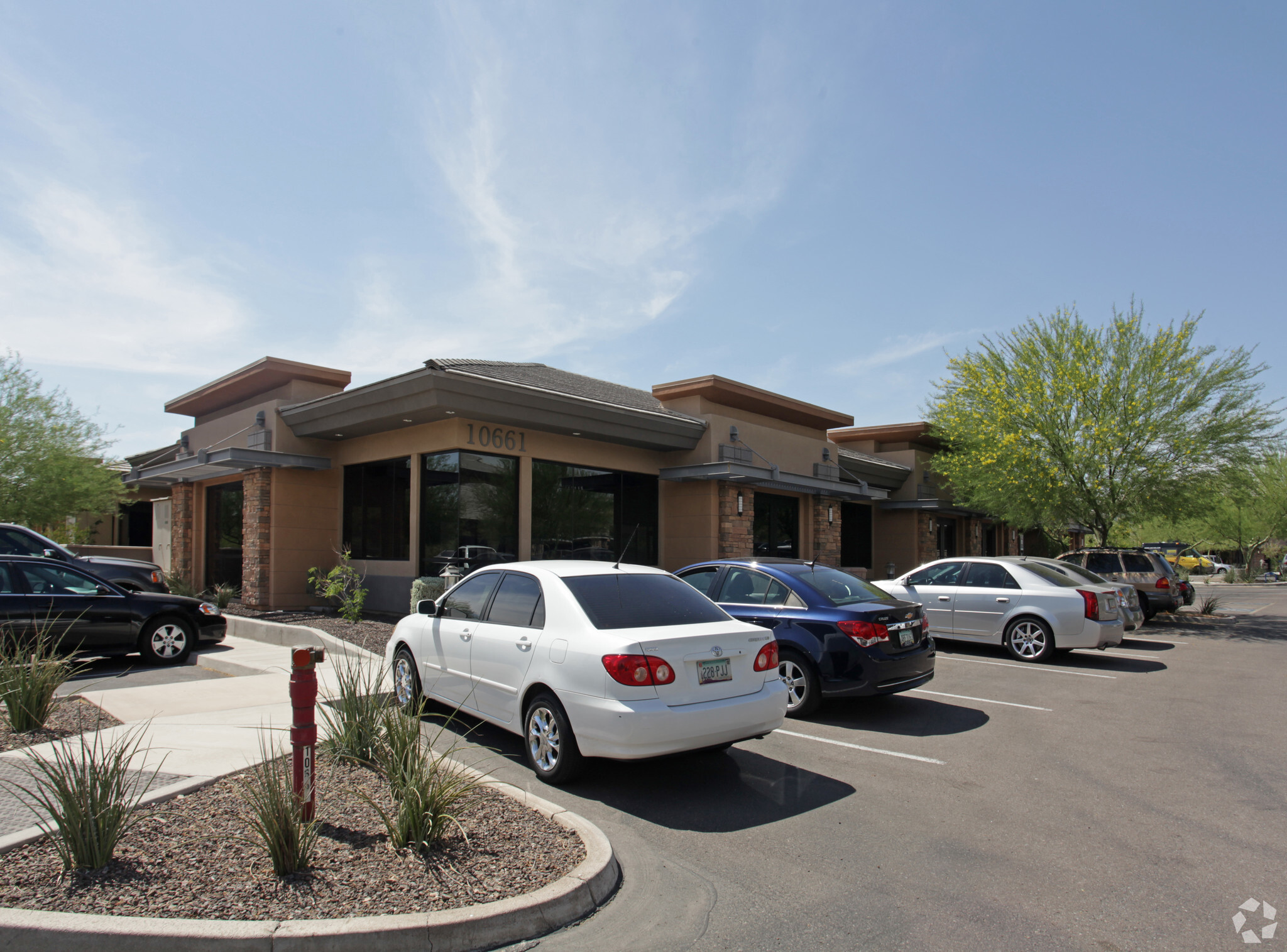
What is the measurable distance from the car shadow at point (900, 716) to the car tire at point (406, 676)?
144 inches

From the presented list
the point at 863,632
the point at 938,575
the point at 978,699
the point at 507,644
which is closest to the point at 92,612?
the point at 507,644

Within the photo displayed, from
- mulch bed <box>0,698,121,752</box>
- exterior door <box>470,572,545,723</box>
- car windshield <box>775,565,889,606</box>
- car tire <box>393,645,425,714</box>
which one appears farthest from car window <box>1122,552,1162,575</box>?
mulch bed <box>0,698,121,752</box>

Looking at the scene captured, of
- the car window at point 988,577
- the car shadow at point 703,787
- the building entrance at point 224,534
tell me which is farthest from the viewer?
the building entrance at point 224,534

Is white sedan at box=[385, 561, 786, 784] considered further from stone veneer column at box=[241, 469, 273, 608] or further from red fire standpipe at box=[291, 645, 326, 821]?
stone veneer column at box=[241, 469, 273, 608]

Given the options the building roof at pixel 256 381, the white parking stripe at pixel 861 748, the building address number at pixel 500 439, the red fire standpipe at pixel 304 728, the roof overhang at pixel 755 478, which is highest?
the building roof at pixel 256 381

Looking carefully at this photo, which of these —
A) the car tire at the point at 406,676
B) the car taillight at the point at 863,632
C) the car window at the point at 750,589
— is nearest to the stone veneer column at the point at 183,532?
the car tire at the point at 406,676

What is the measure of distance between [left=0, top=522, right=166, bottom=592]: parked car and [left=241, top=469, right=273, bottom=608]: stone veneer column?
5.20 feet

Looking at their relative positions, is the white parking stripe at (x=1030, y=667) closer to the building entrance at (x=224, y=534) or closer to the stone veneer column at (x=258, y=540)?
the stone veneer column at (x=258, y=540)

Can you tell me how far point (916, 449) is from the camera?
27.1 m

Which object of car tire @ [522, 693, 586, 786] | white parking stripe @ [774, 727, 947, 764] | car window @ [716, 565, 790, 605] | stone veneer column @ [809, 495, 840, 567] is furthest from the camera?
stone veneer column @ [809, 495, 840, 567]

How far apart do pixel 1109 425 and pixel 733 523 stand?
8.61 metres

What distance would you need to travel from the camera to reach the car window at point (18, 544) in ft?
46.9

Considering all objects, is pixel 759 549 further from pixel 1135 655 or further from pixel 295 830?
pixel 295 830

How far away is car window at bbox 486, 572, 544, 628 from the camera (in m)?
6.15
